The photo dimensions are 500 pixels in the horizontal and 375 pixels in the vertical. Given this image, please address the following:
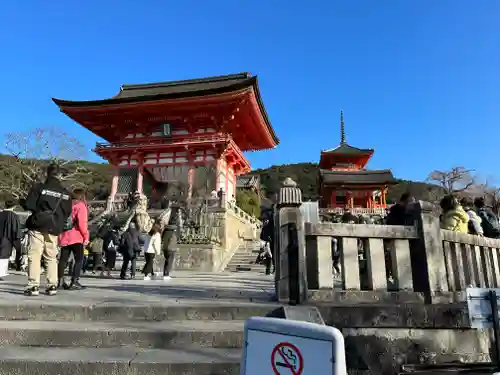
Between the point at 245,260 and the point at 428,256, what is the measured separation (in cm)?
1114

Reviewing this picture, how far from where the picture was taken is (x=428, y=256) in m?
4.34

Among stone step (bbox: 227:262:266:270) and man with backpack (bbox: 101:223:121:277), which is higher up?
man with backpack (bbox: 101:223:121:277)

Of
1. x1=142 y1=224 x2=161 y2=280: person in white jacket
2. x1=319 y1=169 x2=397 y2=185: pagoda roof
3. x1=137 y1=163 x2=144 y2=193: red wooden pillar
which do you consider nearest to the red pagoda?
x1=137 y1=163 x2=144 y2=193: red wooden pillar

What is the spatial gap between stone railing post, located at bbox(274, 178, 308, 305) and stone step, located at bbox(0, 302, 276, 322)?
0.46 m

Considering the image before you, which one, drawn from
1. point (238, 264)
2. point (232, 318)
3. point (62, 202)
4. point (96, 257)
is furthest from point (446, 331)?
point (238, 264)

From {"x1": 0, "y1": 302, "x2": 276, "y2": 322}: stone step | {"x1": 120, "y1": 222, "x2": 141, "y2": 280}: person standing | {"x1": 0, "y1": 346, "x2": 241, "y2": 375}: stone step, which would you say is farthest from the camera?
{"x1": 120, "y1": 222, "x2": 141, "y2": 280}: person standing

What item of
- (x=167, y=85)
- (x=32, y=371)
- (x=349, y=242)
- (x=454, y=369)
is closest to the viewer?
(x=32, y=371)

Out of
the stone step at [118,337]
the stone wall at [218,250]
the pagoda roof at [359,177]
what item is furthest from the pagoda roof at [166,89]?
the stone step at [118,337]

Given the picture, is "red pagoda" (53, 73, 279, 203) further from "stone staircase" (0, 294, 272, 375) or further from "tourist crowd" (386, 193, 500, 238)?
"stone staircase" (0, 294, 272, 375)

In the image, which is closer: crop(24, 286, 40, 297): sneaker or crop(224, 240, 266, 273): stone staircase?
crop(24, 286, 40, 297): sneaker

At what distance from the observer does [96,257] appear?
9.98 m

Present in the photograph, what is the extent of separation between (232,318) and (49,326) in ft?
6.10

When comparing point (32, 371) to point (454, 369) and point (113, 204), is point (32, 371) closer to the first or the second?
point (454, 369)

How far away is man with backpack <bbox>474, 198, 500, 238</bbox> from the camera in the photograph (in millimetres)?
7016
